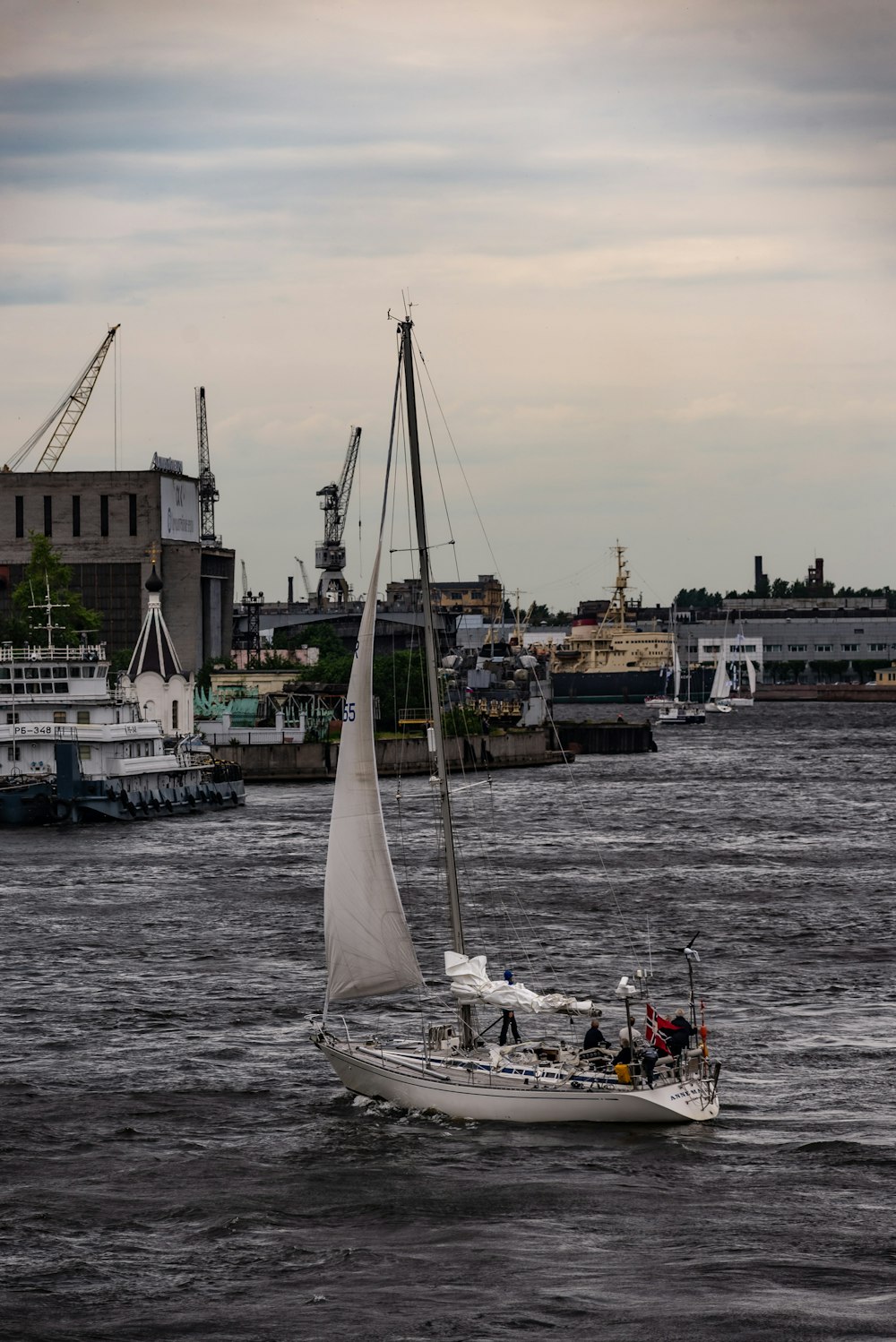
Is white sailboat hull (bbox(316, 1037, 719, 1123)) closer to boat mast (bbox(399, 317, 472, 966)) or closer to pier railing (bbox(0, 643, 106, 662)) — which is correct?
boat mast (bbox(399, 317, 472, 966))

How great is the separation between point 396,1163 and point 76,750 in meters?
65.4

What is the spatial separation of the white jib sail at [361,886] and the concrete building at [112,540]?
504 ft

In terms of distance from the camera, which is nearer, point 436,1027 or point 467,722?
point 436,1027

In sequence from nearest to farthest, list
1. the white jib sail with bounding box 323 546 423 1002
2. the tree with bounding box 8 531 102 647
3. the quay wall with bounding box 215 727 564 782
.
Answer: the white jib sail with bounding box 323 546 423 1002
the quay wall with bounding box 215 727 564 782
the tree with bounding box 8 531 102 647

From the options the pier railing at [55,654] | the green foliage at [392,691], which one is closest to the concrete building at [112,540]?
the green foliage at [392,691]

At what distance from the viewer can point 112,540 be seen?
19000 cm

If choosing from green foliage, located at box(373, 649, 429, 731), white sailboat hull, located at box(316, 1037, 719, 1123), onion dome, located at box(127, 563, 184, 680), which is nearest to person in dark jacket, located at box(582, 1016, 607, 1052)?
white sailboat hull, located at box(316, 1037, 719, 1123)

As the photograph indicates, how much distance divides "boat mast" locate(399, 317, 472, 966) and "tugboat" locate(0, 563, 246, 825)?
205ft

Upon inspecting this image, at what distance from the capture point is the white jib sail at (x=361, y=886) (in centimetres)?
3469

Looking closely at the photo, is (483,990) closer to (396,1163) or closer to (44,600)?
(396,1163)

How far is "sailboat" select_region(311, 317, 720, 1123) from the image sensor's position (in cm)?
3312

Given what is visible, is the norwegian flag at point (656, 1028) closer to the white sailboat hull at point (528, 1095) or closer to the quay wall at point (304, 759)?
the white sailboat hull at point (528, 1095)

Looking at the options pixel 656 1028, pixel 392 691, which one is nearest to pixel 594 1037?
pixel 656 1028

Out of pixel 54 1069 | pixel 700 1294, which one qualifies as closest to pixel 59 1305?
pixel 700 1294
